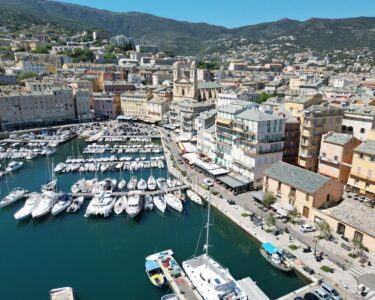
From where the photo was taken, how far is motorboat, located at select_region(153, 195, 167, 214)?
47.0 metres

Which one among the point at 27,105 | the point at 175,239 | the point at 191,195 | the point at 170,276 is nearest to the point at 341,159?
the point at 191,195

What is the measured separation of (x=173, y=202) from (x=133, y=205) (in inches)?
252

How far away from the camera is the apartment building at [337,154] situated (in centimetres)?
4662

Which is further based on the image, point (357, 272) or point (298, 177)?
point (298, 177)


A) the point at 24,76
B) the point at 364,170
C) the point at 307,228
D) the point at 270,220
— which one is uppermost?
the point at 24,76

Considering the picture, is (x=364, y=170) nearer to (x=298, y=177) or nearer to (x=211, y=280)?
(x=298, y=177)

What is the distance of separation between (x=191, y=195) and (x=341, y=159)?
24918mm

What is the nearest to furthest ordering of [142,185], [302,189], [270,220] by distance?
1. [270,220]
2. [302,189]
3. [142,185]

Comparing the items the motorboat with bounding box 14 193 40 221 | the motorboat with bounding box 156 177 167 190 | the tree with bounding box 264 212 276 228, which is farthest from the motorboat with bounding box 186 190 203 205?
the motorboat with bounding box 14 193 40 221

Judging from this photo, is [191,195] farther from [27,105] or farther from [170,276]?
[27,105]

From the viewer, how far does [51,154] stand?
78750 millimetres

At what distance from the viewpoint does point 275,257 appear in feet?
105

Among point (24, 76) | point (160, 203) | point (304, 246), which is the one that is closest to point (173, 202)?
point (160, 203)

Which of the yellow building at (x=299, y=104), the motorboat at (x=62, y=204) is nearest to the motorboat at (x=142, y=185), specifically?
the motorboat at (x=62, y=204)
